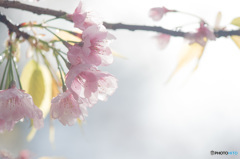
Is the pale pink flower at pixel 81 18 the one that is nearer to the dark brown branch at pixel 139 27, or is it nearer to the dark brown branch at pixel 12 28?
the dark brown branch at pixel 139 27

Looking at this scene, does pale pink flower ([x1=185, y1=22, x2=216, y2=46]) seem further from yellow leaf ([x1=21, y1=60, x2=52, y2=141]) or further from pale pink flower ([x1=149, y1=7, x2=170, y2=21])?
yellow leaf ([x1=21, y1=60, x2=52, y2=141])

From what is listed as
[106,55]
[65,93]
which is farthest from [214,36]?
[65,93]

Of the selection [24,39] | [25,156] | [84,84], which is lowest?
[25,156]

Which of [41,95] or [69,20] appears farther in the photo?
[41,95]

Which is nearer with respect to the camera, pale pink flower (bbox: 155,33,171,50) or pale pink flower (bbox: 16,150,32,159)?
pale pink flower (bbox: 155,33,171,50)

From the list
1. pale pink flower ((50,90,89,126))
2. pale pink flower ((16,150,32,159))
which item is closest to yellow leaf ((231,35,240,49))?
pale pink flower ((50,90,89,126))

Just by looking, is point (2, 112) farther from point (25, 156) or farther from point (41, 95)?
point (25, 156)

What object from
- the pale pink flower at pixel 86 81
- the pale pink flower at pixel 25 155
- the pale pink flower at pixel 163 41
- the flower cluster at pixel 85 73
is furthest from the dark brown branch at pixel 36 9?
the pale pink flower at pixel 25 155
